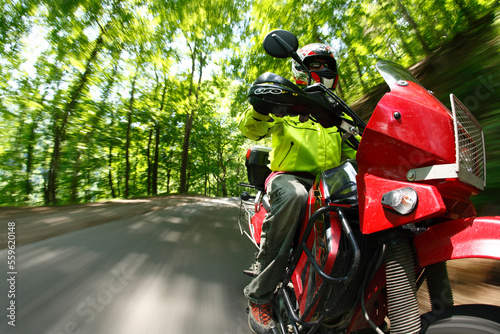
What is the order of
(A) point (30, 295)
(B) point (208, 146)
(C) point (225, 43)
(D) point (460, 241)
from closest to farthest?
(D) point (460, 241), (A) point (30, 295), (C) point (225, 43), (B) point (208, 146)

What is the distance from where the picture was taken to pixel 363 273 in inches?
46.9

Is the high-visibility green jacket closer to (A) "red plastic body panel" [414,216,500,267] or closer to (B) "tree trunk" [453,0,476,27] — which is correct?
(A) "red plastic body panel" [414,216,500,267]

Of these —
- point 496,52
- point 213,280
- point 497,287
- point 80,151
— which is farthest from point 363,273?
point 80,151

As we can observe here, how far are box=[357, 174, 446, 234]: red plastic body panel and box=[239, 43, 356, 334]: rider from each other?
494mm

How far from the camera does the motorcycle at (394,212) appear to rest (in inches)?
33.2

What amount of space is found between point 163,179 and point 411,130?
25.5 meters

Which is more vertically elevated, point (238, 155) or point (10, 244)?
point (238, 155)

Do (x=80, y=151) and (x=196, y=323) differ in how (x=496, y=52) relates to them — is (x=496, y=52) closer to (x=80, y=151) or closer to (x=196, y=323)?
(x=196, y=323)

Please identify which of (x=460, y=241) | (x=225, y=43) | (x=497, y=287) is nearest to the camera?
(x=460, y=241)

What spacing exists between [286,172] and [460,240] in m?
1.06

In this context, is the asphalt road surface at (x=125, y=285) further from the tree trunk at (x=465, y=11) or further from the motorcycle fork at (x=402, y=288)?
the tree trunk at (x=465, y=11)

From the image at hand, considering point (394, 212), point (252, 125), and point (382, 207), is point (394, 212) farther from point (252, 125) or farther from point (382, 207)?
point (252, 125)

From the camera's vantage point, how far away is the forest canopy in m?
5.84

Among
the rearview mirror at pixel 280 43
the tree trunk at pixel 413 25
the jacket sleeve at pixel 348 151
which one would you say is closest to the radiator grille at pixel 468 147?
the rearview mirror at pixel 280 43
